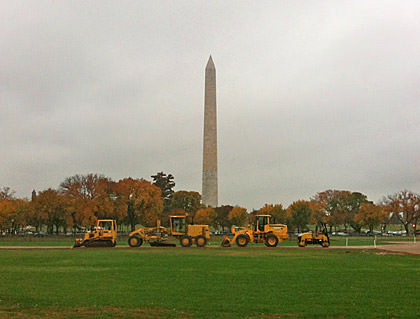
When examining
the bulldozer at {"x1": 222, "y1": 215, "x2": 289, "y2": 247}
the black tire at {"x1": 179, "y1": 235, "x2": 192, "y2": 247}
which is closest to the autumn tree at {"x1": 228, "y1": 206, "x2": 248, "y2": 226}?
the bulldozer at {"x1": 222, "y1": 215, "x2": 289, "y2": 247}

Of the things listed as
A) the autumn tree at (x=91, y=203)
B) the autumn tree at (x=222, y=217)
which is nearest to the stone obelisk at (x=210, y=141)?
the autumn tree at (x=222, y=217)

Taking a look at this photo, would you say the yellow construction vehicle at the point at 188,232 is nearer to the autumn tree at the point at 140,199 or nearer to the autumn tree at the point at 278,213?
the autumn tree at the point at 140,199

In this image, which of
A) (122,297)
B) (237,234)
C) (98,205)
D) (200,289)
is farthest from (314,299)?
(98,205)

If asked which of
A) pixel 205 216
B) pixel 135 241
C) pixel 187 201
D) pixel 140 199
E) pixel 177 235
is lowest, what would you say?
pixel 135 241

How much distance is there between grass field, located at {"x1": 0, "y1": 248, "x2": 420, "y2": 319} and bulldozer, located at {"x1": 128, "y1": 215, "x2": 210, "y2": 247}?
713 inches

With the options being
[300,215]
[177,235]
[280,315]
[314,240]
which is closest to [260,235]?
[314,240]

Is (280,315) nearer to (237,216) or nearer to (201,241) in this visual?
(201,241)

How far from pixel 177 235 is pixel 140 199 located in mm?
31032

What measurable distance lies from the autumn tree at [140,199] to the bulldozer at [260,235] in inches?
1271

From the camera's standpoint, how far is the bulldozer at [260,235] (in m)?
41.6

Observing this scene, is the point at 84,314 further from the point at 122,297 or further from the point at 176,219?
the point at 176,219

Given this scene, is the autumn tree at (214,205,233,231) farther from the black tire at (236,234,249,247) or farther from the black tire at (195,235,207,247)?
the black tire at (236,234,249,247)

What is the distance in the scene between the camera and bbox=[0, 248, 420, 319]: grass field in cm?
1223

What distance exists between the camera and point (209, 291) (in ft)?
50.5
